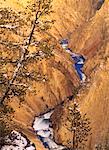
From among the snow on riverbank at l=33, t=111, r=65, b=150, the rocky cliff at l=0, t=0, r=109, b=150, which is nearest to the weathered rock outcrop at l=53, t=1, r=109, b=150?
the rocky cliff at l=0, t=0, r=109, b=150

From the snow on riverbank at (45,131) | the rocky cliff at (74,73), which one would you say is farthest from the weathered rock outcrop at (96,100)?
the snow on riverbank at (45,131)

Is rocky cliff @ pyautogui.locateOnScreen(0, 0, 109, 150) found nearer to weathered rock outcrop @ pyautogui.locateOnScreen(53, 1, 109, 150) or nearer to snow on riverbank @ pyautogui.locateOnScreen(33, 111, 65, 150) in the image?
weathered rock outcrop @ pyautogui.locateOnScreen(53, 1, 109, 150)

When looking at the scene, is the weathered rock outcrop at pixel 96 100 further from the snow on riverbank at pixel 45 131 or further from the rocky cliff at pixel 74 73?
the snow on riverbank at pixel 45 131

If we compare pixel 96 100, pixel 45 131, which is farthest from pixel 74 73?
pixel 45 131

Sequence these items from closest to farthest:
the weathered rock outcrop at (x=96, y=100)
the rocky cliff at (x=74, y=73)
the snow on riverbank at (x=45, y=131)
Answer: the weathered rock outcrop at (x=96, y=100) → the snow on riverbank at (x=45, y=131) → the rocky cliff at (x=74, y=73)

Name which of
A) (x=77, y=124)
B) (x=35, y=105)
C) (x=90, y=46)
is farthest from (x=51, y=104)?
(x=77, y=124)

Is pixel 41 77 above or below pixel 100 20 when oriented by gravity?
above

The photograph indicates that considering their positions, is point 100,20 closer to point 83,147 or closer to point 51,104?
point 51,104
